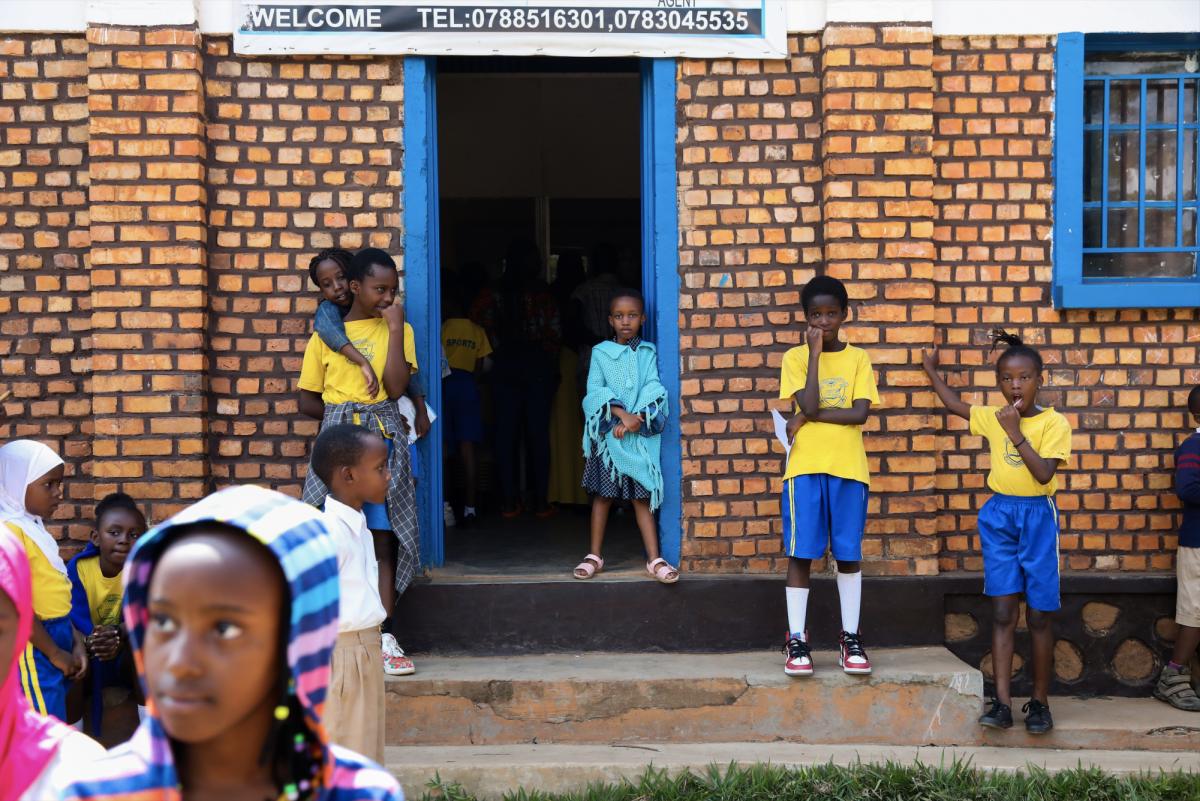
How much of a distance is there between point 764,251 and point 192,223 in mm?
2564

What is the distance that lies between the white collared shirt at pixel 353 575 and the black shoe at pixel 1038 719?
280 centimetres

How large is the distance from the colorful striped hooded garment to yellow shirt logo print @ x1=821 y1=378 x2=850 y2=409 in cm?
327

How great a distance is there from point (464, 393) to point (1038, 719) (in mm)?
3939

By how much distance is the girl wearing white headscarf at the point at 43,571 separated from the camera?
3.40m

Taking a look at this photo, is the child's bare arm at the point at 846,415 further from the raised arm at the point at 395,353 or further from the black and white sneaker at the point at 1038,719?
the raised arm at the point at 395,353

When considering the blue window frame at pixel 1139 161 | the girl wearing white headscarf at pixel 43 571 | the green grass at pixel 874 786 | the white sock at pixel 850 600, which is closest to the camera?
the girl wearing white headscarf at pixel 43 571

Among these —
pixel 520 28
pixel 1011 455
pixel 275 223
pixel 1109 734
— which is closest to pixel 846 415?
pixel 1011 455

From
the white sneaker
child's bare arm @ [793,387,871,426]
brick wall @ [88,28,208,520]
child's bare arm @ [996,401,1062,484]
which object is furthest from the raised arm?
child's bare arm @ [996,401,1062,484]

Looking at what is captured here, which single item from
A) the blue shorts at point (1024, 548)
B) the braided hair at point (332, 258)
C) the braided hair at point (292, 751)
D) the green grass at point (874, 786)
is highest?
the braided hair at point (332, 258)

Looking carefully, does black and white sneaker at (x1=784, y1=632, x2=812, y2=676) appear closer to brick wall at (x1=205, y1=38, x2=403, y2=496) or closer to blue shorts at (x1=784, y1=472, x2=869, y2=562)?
blue shorts at (x1=784, y1=472, x2=869, y2=562)

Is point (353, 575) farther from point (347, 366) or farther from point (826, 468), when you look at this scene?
point (826, 468)

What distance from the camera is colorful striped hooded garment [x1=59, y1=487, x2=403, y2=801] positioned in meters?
1.23

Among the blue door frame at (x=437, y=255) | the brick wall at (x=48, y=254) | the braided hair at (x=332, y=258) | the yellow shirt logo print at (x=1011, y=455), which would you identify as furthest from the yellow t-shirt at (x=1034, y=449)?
the brick wall at (x=48, y=254)

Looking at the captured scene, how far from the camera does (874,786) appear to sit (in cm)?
369
